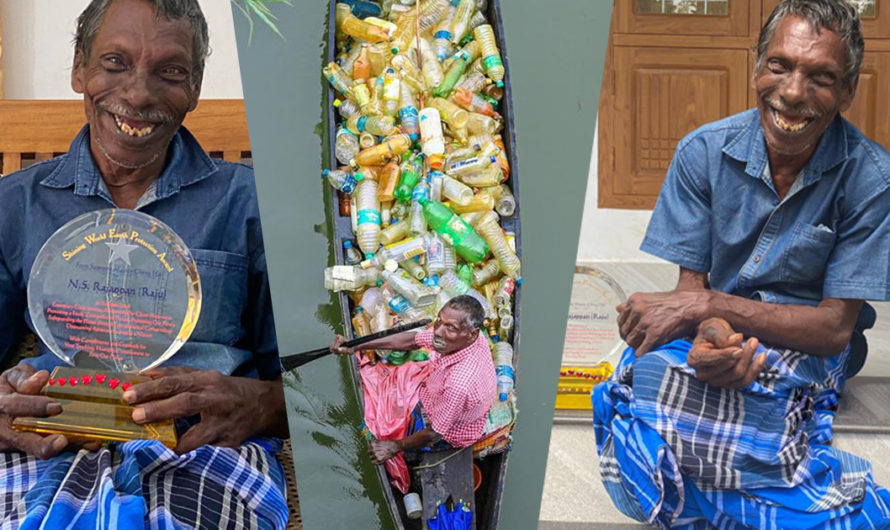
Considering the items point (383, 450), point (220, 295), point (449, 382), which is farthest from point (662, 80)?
point (220, 295)

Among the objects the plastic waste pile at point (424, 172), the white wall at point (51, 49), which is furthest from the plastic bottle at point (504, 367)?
the white wall at point (51, 49)

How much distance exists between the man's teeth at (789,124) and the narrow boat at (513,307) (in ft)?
1.85

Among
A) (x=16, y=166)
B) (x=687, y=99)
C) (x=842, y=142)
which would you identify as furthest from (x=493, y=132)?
(x=16, y=166)

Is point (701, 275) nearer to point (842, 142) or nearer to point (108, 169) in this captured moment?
point (842, 142)

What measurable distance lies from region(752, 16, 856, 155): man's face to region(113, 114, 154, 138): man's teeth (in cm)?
133

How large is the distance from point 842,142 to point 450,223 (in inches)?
32.7

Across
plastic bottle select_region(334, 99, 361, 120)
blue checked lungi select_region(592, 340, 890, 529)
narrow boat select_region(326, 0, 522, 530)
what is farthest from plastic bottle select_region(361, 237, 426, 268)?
blue checked lungi select_region(592, 340, 890, 529)

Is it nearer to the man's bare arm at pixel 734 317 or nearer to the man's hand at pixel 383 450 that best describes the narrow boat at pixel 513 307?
the man's hand at pixel 383 450

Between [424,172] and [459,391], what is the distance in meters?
0.51

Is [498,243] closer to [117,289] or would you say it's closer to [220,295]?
[220,295]

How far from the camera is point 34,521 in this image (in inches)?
76.2

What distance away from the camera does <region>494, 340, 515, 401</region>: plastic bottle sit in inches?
85.7

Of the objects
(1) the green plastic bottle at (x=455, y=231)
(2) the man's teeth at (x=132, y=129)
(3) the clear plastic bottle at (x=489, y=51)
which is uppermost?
(3) the clear plastic bottle at (x=489, y=51)

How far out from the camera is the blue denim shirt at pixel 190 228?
91.2 inches
